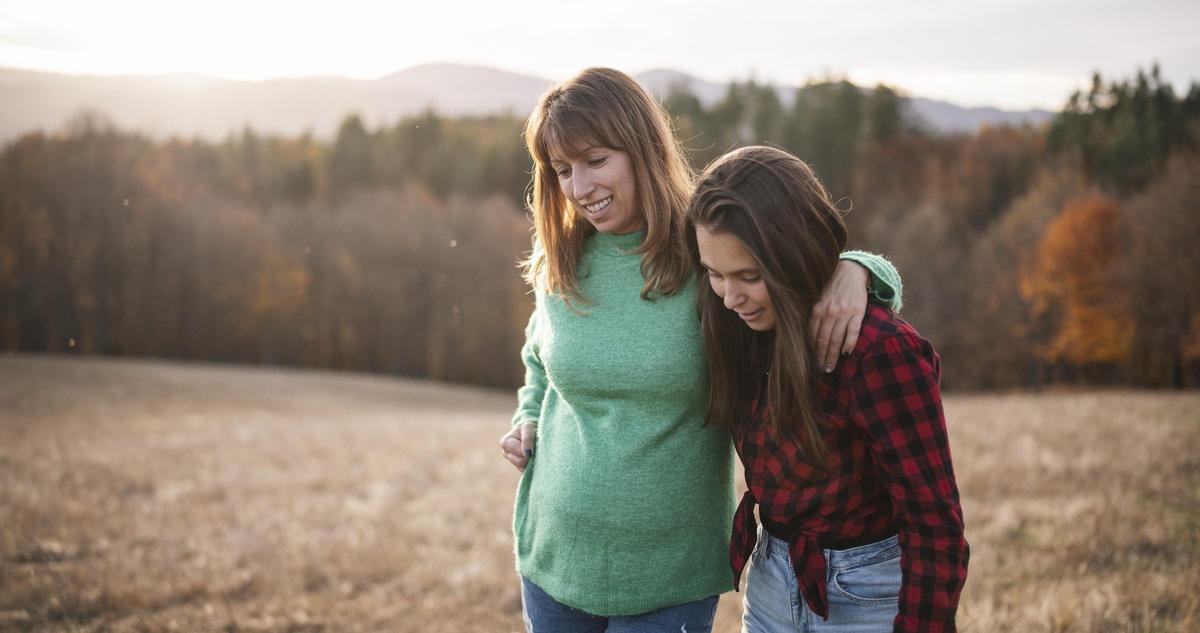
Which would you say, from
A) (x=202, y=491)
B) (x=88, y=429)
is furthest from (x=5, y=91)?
(x=202, y=491)

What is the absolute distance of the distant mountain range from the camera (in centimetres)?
2112

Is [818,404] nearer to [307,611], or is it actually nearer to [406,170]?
[307,611]

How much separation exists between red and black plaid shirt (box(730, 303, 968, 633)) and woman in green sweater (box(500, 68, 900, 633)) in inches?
12.0

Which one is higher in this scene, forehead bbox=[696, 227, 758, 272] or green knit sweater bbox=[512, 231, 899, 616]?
forehead bbox=[696, 227, 758, 272]

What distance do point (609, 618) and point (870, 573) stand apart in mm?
786

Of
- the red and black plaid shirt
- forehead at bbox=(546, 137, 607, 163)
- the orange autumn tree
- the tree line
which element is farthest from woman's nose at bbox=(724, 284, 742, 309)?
the orange autumn tree

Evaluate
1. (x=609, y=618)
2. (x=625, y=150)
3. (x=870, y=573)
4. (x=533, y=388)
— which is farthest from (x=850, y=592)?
(x=625, y=150)

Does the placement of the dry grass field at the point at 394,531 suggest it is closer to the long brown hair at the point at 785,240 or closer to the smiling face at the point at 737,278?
the long brown hair at the point at 785,240

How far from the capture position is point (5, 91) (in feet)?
39.6

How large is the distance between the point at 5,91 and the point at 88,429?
6.64m

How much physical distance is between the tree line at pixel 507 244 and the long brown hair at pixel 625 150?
27.8m

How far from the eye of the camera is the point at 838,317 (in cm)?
153

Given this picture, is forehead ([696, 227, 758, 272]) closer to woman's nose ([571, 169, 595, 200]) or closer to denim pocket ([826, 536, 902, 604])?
woman's nose ([571, 169, 595, 200])

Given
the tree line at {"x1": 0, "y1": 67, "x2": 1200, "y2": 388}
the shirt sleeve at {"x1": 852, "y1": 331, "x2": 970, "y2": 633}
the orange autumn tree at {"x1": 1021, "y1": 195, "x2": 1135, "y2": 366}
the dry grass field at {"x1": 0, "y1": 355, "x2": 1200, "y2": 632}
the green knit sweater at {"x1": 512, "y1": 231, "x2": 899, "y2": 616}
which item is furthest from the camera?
the tree line at {"x1": 0, "y1": 67, "x2": 1200, "y2": 388}
